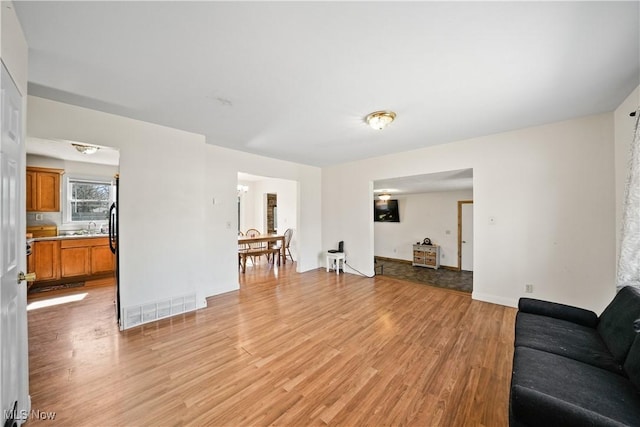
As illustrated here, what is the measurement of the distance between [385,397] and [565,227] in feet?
10.8

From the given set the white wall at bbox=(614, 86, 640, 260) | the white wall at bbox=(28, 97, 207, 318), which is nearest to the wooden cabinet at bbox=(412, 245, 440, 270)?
the white wall at bbox=(614, 86, 640, 260)

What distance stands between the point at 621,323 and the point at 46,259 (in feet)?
24.8

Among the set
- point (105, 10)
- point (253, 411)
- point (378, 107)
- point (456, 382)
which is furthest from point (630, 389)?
point (105, 10)

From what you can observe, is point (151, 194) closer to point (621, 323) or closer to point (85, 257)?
point (85, 257)

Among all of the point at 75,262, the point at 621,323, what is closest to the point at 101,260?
the point at 75,262

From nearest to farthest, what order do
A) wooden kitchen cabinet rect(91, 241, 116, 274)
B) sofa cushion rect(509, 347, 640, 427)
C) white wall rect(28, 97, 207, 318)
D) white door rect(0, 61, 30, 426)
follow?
1. sofa cushion rect(509, 347, 640, 427)
2. white door rect(0, 61, 30, 426)
3. white wall rect(28, 97, 207, 318)
4. wooden kitchen cabinet rect(91, 241, 116, 274)

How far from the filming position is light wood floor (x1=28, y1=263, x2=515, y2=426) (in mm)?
1596

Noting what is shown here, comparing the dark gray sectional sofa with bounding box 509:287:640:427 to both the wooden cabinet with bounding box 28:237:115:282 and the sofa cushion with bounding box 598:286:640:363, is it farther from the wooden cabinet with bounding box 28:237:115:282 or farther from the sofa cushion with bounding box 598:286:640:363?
the wooden cabinet with bounding box 28:237:115:282

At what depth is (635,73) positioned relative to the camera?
2.01 m

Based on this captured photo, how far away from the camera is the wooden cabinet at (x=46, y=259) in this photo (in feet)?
13.5

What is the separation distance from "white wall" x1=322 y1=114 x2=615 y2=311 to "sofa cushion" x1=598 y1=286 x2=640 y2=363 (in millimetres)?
1498

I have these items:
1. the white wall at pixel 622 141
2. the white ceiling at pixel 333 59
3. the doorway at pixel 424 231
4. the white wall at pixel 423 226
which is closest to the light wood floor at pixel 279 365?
the white wall at pixel 622 141

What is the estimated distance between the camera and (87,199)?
203 inches

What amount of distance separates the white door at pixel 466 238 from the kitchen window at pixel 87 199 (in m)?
9.33
